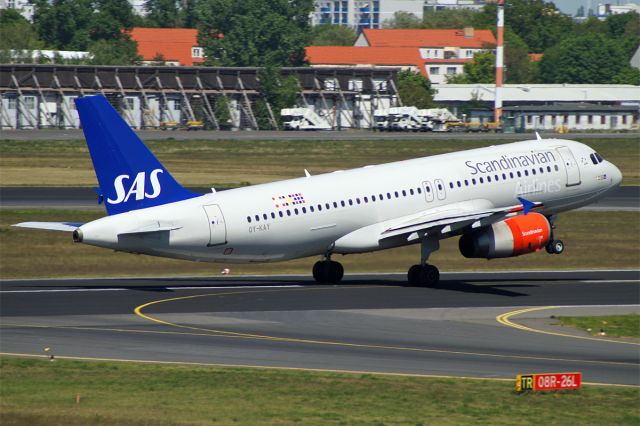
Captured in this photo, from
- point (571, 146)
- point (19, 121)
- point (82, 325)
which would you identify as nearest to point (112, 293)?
point (82, 325)

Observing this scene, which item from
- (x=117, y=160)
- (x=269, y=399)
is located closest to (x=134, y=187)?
(x=117, y=160)

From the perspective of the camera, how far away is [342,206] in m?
52.9

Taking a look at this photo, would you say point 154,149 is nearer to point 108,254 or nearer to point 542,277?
point 108,254

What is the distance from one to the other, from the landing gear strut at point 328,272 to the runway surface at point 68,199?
92.5ft

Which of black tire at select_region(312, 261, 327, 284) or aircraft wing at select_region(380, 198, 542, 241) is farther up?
aircraft wing at select_region(380, 198, 542, 241)

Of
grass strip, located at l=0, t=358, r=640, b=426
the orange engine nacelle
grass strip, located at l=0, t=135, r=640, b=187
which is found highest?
the orange engine nacelle

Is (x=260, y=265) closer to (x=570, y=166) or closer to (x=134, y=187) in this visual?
(x=134, y=187)

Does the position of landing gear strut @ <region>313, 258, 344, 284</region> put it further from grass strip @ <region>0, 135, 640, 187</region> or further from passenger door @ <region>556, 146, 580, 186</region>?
grass strip @ <region>0, 135, 640, 187</region>

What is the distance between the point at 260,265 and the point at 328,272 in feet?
28.2

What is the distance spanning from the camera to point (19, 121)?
171 m

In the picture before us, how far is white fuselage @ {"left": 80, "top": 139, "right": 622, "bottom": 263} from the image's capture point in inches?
1908

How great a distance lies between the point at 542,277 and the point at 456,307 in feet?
39.0

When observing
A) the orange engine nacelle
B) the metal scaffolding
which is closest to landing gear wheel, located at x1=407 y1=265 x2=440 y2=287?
the orange engine nacelle

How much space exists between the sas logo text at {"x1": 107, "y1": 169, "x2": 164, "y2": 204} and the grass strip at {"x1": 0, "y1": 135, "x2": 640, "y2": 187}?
46.4 metres
